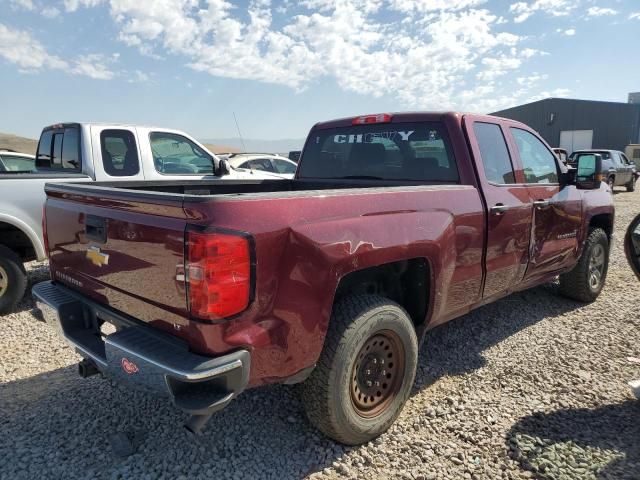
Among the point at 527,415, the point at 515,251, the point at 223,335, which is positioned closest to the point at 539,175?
the point at 515,251

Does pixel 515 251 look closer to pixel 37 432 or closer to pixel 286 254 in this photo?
pixel 286 254

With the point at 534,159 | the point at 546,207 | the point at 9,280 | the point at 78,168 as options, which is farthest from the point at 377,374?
the point at 78,168

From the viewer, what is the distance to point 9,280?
461 cm

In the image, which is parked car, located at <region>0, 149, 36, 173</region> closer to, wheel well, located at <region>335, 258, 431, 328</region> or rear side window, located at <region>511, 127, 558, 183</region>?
wheel well, located at <region>335, 258, 431, 328</region>

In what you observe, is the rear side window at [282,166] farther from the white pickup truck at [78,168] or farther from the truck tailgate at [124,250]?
the truck tailgate at [124,250]

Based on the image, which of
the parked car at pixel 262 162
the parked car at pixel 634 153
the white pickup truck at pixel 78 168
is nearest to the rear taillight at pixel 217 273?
the white pickup truck at pixel 78 168

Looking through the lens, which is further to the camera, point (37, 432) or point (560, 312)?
point (560, 312)

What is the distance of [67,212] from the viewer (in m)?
2.65

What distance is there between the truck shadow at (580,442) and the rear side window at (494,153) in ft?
5.50

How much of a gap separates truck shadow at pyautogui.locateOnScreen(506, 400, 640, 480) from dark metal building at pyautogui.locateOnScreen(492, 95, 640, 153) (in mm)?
37914

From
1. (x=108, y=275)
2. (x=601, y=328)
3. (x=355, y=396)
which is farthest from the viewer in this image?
(x=601, y=328)

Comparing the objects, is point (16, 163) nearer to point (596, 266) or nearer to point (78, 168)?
point (78, 168)

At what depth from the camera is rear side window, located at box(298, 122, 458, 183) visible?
333 cm

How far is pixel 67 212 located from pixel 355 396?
77.4 inches
